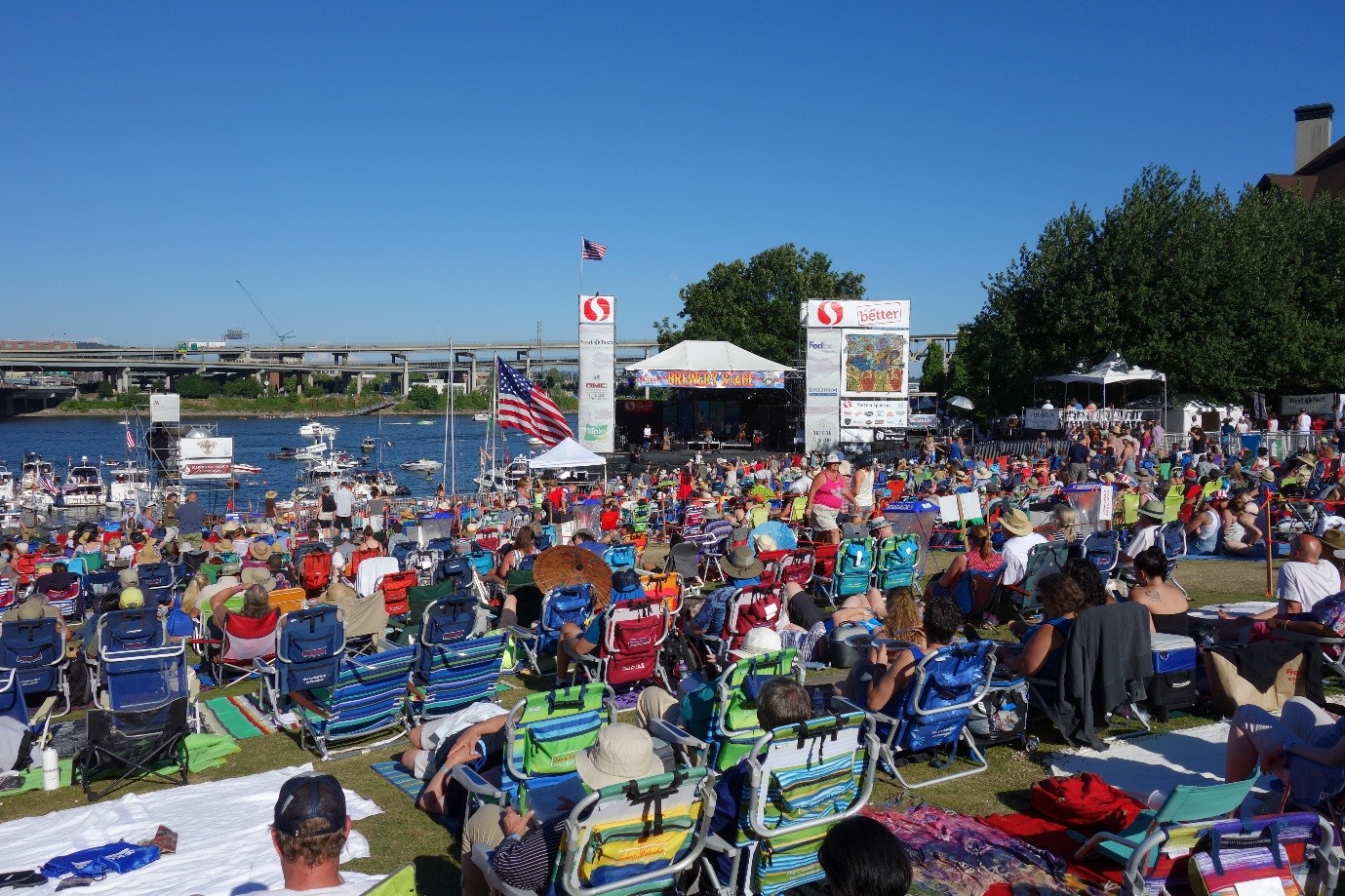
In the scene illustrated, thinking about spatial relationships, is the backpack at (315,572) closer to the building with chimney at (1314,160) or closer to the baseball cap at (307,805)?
the baseball cap at (307,805)

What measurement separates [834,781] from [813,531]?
8177 millimetres

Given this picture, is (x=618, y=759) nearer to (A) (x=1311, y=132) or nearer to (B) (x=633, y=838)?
(B) (x=633, y=838)

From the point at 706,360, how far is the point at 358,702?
3374 centimetres

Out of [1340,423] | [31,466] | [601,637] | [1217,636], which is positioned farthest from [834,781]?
[31,466]

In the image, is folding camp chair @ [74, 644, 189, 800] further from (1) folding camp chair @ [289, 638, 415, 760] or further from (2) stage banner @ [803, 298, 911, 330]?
(2) stage banner @ [803, 298, 911, 330]

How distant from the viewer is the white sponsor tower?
33875 millimetres

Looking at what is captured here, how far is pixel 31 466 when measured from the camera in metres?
44.2

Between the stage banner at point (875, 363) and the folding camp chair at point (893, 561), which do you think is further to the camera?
the stage banner at point (875, 363)

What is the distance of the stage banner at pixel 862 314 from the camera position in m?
34.0

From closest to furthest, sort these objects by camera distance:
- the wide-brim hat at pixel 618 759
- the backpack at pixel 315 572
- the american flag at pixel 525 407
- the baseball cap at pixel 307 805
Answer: the baseball cap at pixel 307 805 < the wide-brim hat at pixel 618 759 < the backpack at pixel 315 572 < the american flag at pixel 525 407

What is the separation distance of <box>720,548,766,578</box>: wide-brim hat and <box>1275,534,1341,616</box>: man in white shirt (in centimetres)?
378

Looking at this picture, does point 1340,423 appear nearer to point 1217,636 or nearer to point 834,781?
point 1217,636

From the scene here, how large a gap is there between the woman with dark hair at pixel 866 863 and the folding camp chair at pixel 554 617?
19.2 feet

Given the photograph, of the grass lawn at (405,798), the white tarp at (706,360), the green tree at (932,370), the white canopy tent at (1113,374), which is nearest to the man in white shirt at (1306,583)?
the grass lawn at (405,798)
